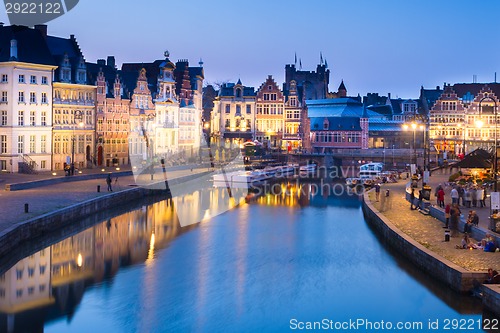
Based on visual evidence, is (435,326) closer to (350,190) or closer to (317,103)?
(350,190)

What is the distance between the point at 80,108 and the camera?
5888 cm

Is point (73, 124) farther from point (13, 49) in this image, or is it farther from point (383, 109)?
point (383, 109)

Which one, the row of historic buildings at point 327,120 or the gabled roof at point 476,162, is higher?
the row of historic buildings at point 327,120

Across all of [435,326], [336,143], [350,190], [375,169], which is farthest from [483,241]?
[336,143]

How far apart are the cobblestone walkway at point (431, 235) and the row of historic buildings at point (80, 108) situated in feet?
79.1

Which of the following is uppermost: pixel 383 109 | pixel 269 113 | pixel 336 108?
pixel 383 109

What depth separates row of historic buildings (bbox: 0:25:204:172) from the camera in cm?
5181

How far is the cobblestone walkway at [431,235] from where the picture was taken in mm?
22688

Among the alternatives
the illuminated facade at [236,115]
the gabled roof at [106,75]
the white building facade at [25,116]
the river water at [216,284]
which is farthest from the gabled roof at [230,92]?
the river water at [216,284]

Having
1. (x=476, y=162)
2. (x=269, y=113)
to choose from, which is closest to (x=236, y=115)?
(x=269, y=113)

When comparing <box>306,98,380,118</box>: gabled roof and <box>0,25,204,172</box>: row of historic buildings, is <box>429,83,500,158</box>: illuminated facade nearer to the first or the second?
<box>306,98,380,118</box>: gabled roof

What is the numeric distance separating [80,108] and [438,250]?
39.9 m

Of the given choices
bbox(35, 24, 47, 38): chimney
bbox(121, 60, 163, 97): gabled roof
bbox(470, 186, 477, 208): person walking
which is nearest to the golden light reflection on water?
bbox(470, 186, 477, 208): person walking

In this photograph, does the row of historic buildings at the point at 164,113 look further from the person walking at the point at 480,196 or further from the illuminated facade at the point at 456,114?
the person walking at the point at 480,196
